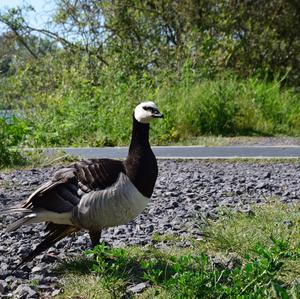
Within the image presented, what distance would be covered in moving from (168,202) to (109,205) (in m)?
2.39

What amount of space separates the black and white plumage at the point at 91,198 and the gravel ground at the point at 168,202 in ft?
0.93

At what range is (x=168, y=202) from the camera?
6.15 m

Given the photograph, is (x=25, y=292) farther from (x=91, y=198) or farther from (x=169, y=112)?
(x=169, y=112)

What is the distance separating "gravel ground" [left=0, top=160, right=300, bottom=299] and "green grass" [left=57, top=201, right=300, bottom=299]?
18 cm

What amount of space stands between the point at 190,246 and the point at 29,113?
1031cm

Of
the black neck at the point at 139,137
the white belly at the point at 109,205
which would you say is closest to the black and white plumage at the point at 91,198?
the white belly at the point at 109,205

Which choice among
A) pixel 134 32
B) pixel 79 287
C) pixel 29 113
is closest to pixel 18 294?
pixel 79 287

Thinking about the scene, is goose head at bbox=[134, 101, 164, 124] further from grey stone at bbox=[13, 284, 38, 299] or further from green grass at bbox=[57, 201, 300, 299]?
grey stone at bbox=[13, 284, 38, 299]

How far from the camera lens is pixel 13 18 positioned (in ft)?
61.3

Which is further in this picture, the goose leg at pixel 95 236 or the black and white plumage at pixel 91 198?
the goose leg at pixel 95 236

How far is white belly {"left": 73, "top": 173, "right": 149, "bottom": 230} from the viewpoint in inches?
150

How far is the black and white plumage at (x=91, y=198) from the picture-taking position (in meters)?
3.83

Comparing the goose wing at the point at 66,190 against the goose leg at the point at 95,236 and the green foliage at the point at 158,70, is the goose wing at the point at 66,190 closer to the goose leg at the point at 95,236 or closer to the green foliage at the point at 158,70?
the goose leg at the point at 95,236

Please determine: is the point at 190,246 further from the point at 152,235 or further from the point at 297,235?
the point at 297,235
